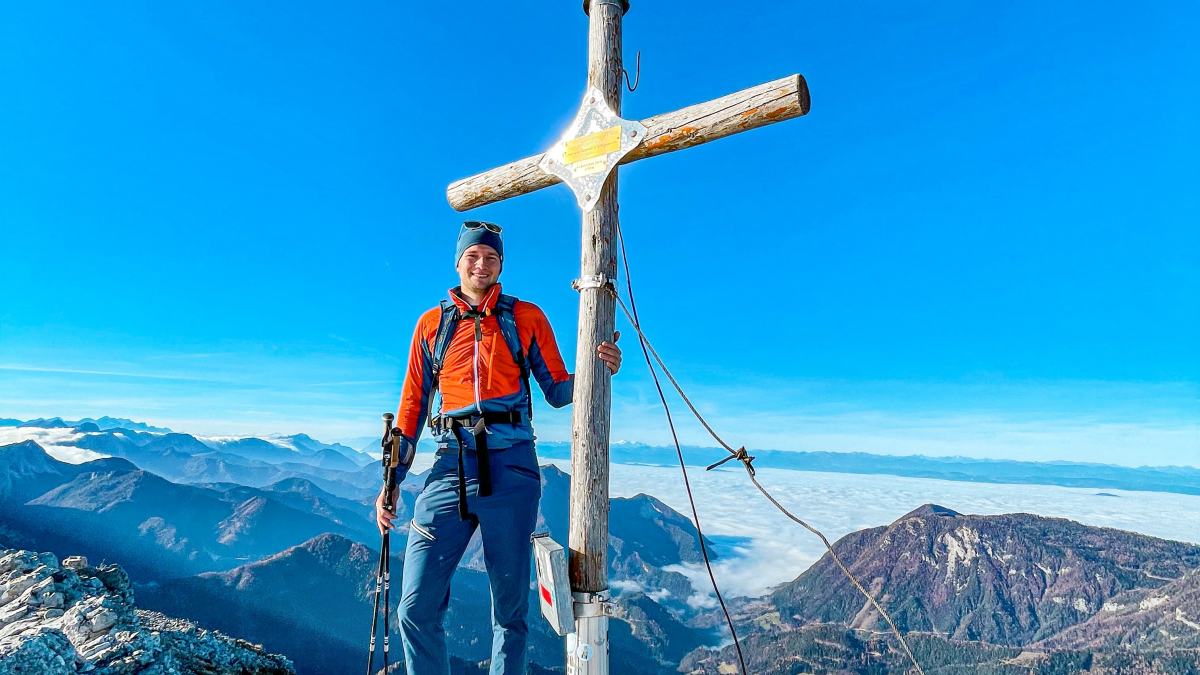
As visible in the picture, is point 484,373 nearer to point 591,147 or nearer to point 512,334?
point 512,334

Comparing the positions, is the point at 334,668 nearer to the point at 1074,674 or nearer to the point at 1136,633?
the point at 1074,674

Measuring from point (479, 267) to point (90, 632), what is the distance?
1556cm

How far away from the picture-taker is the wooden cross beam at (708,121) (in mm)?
4549

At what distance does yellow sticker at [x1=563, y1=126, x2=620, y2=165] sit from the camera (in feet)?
17.1

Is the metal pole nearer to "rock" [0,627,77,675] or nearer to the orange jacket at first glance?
the orange jacket


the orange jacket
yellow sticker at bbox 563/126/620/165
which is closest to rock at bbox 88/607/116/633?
the orange jacket

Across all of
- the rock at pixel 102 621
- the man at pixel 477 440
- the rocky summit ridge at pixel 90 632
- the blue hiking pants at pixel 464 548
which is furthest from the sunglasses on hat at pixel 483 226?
the rock at pixel 102 621

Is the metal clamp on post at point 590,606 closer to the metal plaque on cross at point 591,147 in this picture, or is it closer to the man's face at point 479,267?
the man's face at point 479,267

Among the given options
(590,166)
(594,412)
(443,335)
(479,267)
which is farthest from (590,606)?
(590,166)

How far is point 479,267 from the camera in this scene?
5.14 metres

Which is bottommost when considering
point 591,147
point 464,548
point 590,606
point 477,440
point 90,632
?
point 90,632

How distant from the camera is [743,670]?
5.39 m

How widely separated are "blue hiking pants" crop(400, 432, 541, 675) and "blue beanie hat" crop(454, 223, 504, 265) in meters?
1.78

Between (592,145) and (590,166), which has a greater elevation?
(592,145)
